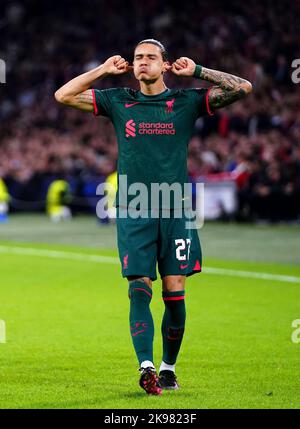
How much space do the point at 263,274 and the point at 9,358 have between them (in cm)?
822

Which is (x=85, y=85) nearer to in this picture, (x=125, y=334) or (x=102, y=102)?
(x=102, y=102)

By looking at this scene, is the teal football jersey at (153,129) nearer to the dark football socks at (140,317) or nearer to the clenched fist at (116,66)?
the clenched fist at (116,66)

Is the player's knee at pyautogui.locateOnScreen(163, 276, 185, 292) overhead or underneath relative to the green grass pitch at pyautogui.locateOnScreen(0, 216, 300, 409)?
overhead

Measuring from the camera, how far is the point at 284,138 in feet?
95.4

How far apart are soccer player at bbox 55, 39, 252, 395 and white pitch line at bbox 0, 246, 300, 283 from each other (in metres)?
8.10

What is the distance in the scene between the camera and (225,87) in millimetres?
7875

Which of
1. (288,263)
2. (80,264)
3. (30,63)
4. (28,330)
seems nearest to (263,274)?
(288,263)

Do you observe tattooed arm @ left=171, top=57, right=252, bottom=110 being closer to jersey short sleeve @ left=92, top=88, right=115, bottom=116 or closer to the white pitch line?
jersey short sleeve @ left=92, top=88, right=115, bottom=116

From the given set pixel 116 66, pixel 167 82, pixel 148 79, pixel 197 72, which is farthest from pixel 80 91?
pixel 167 82

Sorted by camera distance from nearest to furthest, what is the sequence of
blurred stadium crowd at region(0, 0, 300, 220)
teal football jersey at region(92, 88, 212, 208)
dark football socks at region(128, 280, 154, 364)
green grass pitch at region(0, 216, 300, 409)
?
1. green grass pitch at region(0, 216, 300, 409)
2. dark football socks at region(128, 280, 154, 364)
3. teal football jersey at region(92, 88, 212, 208)
4. blurred stadium crowd at region(0, 0, 300, 220)

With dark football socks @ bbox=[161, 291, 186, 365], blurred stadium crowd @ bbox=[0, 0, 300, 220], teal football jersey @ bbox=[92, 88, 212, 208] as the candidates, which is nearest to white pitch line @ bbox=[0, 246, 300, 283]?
dark football socks @ bbox=[161, 291, 186, 365]

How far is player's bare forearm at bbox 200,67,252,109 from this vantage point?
786 cm

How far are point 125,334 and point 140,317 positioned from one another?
3.00m
